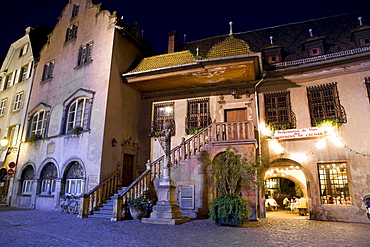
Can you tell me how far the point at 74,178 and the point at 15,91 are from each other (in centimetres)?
1091

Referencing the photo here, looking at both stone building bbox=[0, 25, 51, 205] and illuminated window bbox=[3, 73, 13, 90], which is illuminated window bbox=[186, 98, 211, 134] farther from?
illuminated window bbox=[3, 73, 13, 90]

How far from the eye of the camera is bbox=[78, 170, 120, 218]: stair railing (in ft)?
35.2

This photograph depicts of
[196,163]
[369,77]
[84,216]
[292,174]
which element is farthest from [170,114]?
[369,77]

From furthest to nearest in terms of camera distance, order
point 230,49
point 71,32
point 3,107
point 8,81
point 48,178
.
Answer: point 8,81
point 3,107
point 71,32
point 48,178
point 230,49

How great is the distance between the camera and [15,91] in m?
19.3

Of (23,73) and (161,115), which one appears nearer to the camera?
(161,115)

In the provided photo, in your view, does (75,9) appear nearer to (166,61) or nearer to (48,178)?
(166,61)

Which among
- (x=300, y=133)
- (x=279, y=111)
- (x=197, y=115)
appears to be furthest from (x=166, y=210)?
(x=279, y=111)

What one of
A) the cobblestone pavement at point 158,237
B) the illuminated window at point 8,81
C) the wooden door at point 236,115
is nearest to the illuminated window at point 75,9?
the illuminated window at point 8,81

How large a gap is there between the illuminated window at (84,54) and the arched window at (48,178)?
6257 millimetres

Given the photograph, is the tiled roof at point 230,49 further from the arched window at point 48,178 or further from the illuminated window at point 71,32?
the arched window at point 48,178

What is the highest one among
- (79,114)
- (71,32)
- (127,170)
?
(71,32)

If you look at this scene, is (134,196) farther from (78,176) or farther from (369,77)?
(369,77)

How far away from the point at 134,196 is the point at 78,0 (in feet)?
44.9
